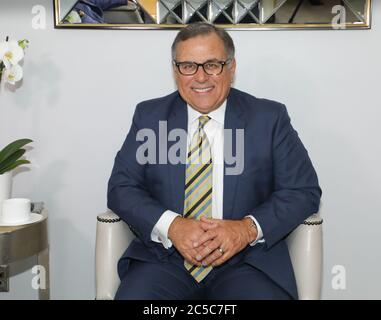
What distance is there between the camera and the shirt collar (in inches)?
77.1

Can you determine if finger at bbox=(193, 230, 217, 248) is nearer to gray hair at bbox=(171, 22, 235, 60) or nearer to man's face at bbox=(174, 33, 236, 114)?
man's face at bbox=(174, 33, 236, 114)

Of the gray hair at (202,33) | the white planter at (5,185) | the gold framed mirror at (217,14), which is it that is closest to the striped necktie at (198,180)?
the gray hair at (202,33)

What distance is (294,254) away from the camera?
1.84m

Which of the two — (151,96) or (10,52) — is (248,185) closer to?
(151,96)

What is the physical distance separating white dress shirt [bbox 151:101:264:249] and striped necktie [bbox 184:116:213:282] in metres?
0.03

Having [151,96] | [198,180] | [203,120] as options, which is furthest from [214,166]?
[151,96]

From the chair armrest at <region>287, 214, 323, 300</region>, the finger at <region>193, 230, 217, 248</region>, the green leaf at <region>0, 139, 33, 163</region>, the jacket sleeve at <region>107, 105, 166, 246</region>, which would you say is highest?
the green leaf at <region>0, 139, 33, 163</region>

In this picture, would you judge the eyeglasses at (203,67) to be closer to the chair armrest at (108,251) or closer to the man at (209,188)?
the man at (209,188)

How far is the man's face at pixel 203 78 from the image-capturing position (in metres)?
1.83

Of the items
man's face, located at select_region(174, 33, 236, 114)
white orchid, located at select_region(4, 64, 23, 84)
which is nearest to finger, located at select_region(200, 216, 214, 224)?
man's face, located at select_region(174, 33, 236, 114)

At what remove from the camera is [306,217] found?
1.84 metres

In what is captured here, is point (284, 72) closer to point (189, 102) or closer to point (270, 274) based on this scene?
point (189, 102)

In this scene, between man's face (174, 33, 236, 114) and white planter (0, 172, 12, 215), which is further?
white planter (0, 172, 12, 215)

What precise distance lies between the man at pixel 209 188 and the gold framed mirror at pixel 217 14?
44 centimetres
